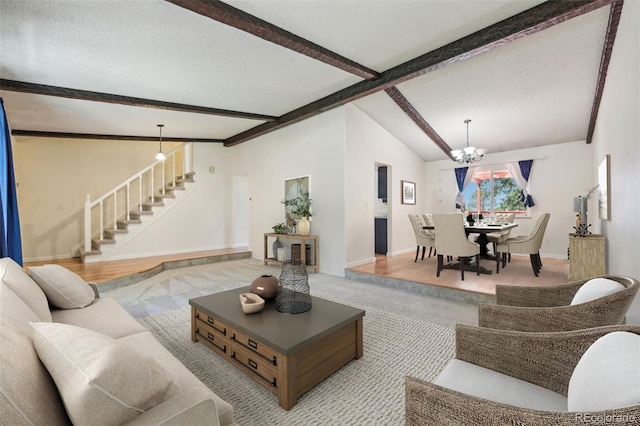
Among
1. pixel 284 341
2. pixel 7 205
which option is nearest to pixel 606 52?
pixel 284 341

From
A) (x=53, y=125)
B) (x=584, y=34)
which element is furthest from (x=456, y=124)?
(x=53, y=125)

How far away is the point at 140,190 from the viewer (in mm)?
6152

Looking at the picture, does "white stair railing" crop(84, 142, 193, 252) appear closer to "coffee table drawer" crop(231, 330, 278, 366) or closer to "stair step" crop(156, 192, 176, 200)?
"stair step" crop(156, 192, 176, 200)

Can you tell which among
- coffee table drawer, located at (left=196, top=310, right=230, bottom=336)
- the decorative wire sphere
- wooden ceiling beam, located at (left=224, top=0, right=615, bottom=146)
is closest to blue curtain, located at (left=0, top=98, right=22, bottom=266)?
coffee table drawer, located at (left=196, top=310, right=230, bottom=336)

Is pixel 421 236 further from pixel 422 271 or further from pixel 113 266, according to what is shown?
pixel 113 266

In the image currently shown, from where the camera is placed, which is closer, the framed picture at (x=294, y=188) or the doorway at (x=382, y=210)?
the framed picture at (x=294, y=188)

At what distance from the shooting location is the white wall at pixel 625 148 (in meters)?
2.22

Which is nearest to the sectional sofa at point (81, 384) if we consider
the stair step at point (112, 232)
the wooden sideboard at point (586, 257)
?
the wooden sideboard at point (586, 257)

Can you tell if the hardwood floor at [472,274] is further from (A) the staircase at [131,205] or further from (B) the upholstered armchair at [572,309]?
(A) the staircase at [131,205]

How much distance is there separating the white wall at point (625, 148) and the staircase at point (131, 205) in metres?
7.27

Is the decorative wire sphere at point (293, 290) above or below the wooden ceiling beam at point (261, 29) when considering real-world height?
below

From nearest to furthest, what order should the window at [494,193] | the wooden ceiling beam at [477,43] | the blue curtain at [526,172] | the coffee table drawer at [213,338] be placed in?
the coffee table drawer at [213,338], the wooden ceiling beam at [477,43], the blue curtain at [526,172], the window at [494,193]

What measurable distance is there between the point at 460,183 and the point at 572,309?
6.54 m

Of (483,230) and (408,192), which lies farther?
(408,192)
